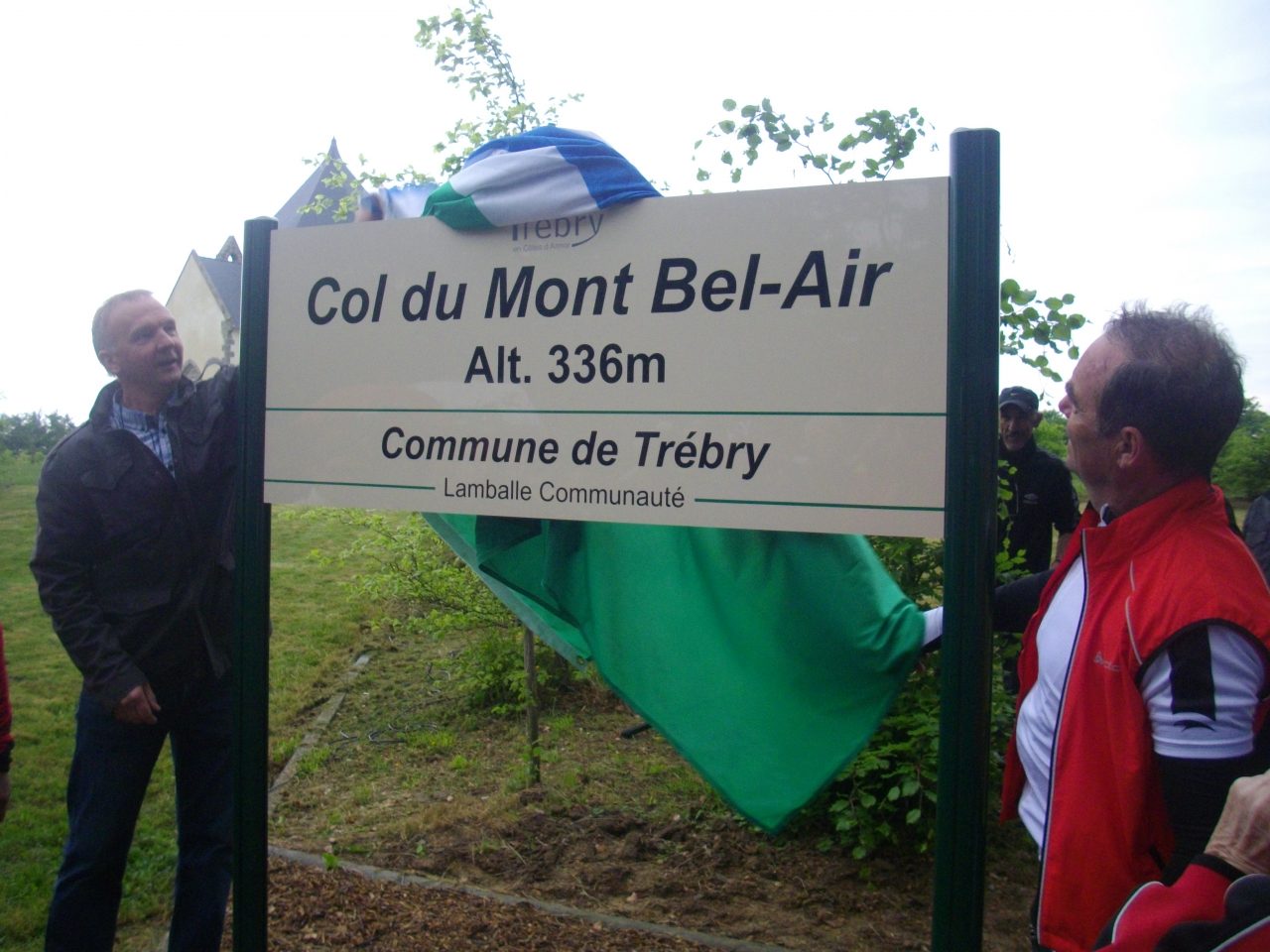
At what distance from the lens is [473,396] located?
90.0 inches

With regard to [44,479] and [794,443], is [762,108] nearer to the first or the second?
[794,443]

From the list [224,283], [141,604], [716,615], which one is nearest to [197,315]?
[224,283]

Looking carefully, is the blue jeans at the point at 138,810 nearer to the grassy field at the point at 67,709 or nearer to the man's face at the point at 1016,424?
the grassy field at the point at 67,709

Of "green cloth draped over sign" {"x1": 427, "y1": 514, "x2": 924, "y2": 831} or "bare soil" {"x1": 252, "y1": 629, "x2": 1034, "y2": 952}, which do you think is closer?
"green cloth draped over sign" {"x1": 427, "y1": 514, "x2": 924, "y2": 831}

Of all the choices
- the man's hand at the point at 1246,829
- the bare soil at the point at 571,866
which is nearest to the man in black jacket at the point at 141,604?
the bare soil at the point at 571,866

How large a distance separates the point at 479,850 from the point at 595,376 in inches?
101

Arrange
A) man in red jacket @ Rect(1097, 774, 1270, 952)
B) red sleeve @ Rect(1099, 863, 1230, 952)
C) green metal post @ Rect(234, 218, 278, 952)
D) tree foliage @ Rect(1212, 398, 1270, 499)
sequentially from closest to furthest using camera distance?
man in red jacket @ Rect(1097, 774, 1270, 952)
red sleeve @ Rect(1099, 863, 1230, 952)
green metal post @ Rect(234, 218, 278, 952)
tree foliage @ Rect(1212, 398, 1270, 499)

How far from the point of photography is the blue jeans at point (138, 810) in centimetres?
286

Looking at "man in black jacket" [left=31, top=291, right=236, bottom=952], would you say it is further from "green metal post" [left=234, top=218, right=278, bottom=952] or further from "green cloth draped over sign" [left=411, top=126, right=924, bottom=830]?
"green cloth draped over sign" [left=411, top=126, right=924, bottom=830]

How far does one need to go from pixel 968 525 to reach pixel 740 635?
0.66 meters

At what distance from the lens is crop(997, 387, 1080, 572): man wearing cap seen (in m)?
5.66

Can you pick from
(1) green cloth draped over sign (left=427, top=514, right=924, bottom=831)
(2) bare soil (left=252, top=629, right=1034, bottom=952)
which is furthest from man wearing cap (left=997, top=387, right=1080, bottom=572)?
(1) green cloth draped over sign (left=427, top=514, right=924, bottom=831)

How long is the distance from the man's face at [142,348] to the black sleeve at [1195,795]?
272cm

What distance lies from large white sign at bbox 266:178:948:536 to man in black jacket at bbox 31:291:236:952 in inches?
22.0
